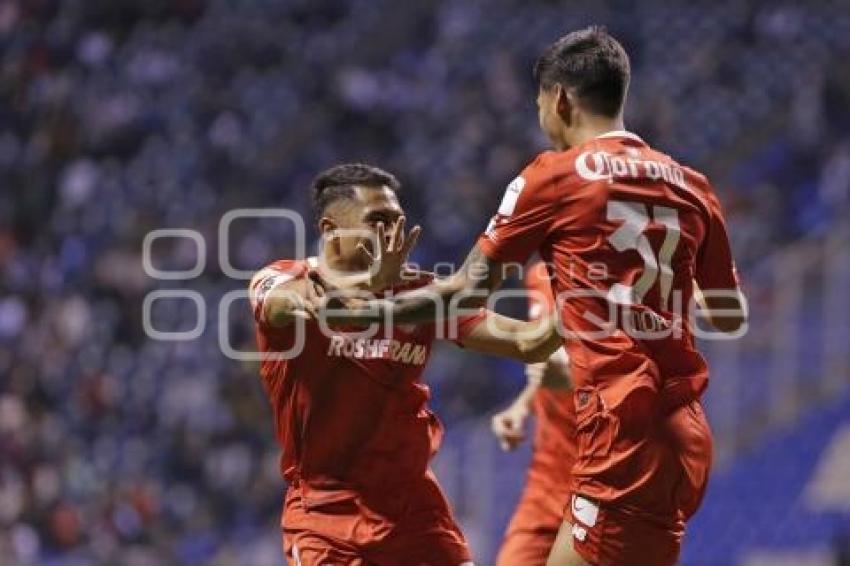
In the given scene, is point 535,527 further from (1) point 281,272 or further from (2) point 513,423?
(1) point 281,272

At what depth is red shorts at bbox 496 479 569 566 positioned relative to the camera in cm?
645

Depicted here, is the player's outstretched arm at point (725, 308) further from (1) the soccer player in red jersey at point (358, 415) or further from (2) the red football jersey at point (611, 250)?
(1) the soccer player in red jersey at point (358, 415)

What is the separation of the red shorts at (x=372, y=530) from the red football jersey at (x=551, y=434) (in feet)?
4.43

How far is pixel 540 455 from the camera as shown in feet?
22.1

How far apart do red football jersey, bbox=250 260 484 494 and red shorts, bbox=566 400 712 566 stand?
83 centimetres

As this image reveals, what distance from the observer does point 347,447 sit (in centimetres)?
522

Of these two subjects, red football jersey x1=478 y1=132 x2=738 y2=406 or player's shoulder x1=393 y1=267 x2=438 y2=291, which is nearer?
red football jersey x1=478 y1=132 x2=738 y2=406

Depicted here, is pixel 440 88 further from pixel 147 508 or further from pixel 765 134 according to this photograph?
pixel 147 508

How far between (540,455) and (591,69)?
254 centimetres

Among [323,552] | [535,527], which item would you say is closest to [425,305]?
[323,552]

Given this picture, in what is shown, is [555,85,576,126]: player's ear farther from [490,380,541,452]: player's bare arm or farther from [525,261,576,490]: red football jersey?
[490,380,541,452]: player's bare arm

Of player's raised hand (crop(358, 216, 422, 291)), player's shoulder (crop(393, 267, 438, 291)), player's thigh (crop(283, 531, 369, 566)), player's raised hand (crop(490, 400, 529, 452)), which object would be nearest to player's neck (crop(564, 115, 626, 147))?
player's raised hand (crop(358, 216, 422, 291))

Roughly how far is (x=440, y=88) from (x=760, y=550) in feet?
22.3

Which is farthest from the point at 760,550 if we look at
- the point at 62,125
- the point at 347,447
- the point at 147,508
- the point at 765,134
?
the point at 62,125
